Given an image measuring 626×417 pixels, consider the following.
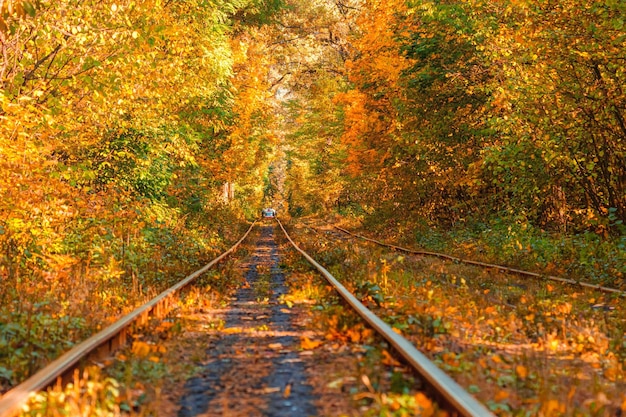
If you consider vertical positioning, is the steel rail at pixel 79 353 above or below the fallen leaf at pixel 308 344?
above

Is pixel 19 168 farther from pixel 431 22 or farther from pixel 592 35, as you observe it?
pixel 431 22

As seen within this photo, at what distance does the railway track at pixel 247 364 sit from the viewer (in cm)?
439

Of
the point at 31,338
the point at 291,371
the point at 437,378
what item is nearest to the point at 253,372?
the point at 291,371

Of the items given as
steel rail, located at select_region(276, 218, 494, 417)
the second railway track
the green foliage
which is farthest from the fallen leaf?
the green foliage

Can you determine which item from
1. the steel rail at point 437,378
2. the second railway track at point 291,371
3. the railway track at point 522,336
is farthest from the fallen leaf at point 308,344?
the railway track at point 522,336

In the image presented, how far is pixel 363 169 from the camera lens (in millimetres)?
31078

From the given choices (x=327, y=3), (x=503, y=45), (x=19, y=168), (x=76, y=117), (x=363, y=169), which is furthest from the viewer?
(x=327, y=3)

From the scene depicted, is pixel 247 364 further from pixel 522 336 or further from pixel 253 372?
pixel 522 336

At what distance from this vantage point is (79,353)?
5.45 metres

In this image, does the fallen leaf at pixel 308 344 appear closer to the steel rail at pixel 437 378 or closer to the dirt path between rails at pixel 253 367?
the dirt path between rails at pixel 253 367

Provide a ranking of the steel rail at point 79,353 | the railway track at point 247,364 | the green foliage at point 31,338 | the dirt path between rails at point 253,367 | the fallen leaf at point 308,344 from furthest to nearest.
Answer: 1. the fallen leaf at point 308,344
2. the green foliage at point 31,338
3. the dirt path between rails at point 253,367
4. the railway track at point 247,364
5. the steel rail at point 79,353

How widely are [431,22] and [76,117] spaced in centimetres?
1171

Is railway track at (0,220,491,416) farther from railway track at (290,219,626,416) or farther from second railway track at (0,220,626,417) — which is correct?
railway track at (290,219,626,416)

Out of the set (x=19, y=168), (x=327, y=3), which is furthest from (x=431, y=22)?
(x=327, y=3)
